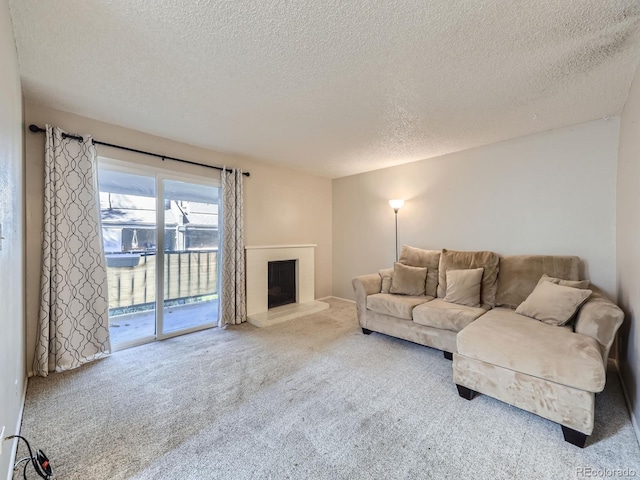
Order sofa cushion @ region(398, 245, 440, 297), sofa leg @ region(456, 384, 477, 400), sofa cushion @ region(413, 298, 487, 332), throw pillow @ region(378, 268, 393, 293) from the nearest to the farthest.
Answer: sofa leg @ region(456, 384, 477, 400) → sofa cushion @ region(413, 298, 487, 332) → sofa cushion @ region(398, 245, 440, 297) → throw pillow @ region(378, 268, 393, 293)

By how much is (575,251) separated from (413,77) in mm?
2507

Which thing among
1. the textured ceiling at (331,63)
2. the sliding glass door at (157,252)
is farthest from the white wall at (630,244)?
the sliding glass door at (157,252)

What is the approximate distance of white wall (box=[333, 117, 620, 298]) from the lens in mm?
2611

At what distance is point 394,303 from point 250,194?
8.39 ft

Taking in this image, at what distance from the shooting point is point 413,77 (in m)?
1.93

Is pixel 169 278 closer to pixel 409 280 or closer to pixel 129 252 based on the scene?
pixel 129 252

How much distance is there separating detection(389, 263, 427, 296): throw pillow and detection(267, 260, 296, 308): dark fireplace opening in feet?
5.88

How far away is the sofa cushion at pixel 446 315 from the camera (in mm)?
2524

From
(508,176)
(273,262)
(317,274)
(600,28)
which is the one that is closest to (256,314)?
(273,262)

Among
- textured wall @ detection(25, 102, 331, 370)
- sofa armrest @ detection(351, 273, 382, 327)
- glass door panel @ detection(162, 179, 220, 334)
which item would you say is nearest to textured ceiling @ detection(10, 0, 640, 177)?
textured wall @ detection(25, 102, 331, 370)

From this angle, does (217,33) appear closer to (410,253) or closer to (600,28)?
(600,28)

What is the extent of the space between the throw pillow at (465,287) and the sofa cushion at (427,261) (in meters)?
0.29

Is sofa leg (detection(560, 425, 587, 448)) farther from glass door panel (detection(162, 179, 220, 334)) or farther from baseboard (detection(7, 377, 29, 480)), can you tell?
glass door panel (detection(162, 179, 220, 334))

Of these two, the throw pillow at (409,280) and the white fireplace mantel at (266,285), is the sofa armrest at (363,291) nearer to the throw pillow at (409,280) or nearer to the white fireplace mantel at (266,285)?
the throw pillow at (409,280)
